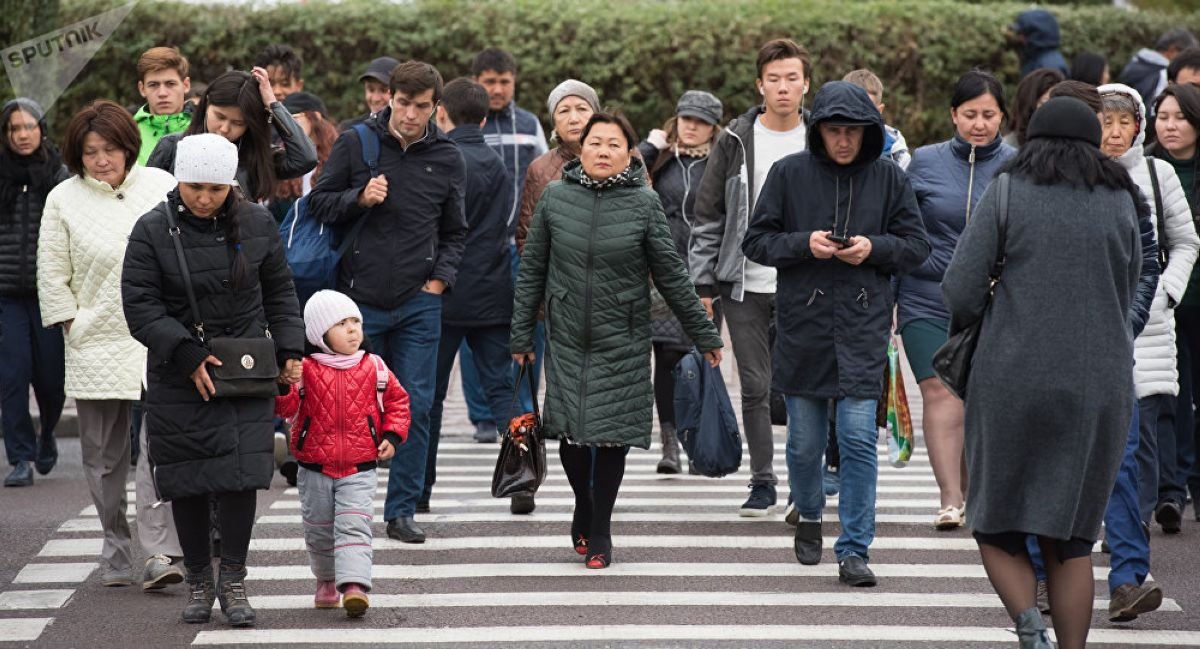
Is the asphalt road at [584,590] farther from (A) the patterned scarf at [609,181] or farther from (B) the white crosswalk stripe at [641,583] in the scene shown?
(A) the patterned scarf at [609,181]

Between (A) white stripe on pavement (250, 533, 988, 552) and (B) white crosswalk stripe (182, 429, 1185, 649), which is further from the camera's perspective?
(A) white stripe on pavement (250, 533, 988, 552)

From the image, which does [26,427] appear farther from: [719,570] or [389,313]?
[719,570]

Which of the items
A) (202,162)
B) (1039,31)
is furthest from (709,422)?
(1039,31)

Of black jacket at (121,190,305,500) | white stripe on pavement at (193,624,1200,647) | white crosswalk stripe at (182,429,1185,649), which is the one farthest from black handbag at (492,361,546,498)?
black jacket at (121,190,305,500)

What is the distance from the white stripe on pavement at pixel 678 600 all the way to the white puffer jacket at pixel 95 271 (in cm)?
114

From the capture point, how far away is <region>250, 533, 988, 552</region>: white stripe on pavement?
8555 mm

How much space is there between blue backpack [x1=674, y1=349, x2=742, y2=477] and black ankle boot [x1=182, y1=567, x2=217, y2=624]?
2770mm

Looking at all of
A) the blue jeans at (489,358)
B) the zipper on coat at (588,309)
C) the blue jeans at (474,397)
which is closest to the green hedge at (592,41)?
the blue jeans at (474,397)

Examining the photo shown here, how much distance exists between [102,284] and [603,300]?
210 cm

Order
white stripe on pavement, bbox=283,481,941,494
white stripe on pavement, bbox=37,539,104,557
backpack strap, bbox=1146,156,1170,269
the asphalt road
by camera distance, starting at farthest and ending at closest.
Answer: white stripe on pavement, bbox=283,481,941,494, white stripe on pavement, bbox=37,539,104,557, backpack strap, bbox=1146,156,1170,269, the asphalt road

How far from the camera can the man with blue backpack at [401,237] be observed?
8.57m

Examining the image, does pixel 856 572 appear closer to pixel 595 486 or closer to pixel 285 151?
pixel 595 486

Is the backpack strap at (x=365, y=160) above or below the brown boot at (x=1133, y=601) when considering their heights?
above

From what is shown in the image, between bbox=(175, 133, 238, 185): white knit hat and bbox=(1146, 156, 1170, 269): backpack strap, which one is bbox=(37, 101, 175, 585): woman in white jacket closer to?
bbox=(175, 133, 238, 185): white knit hat
